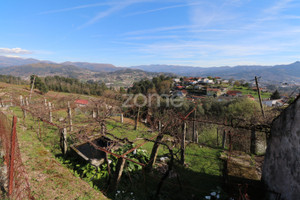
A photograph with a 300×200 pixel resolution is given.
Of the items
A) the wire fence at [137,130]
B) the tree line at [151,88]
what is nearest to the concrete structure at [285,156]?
the wire fence at [137,130]

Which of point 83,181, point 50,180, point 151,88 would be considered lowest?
point 151,88

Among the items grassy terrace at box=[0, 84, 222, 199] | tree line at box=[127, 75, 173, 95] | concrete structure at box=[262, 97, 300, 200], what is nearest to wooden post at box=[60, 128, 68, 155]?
grassy terrace at box=[0, 84, 222, 199]

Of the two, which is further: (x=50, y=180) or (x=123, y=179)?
(x=123, y=179)

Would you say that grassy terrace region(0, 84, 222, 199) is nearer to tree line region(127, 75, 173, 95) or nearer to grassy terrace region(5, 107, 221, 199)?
grassy terrace region(5, 107, 221, 199)

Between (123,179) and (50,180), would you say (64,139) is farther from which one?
(123,179)

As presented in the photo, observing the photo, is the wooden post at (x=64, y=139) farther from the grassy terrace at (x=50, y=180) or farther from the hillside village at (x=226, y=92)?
the hillside village at (x=226, y=92)

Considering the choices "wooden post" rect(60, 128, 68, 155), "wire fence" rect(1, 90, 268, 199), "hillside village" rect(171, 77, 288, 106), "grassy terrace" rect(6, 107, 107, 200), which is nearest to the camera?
"grassy terrace" rect(6, 107, 107, 200)

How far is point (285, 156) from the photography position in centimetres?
433

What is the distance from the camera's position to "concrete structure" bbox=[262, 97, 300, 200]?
3.84m

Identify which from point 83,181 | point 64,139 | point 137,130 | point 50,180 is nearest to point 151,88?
point 137,130

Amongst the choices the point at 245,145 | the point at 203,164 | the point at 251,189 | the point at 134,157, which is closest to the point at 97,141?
the point at 134,157

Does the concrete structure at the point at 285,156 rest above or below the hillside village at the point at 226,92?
above

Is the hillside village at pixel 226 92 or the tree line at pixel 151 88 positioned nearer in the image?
the hillside village at pixel 226 92

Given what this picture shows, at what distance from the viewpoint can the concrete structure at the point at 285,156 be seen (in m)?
3.84
